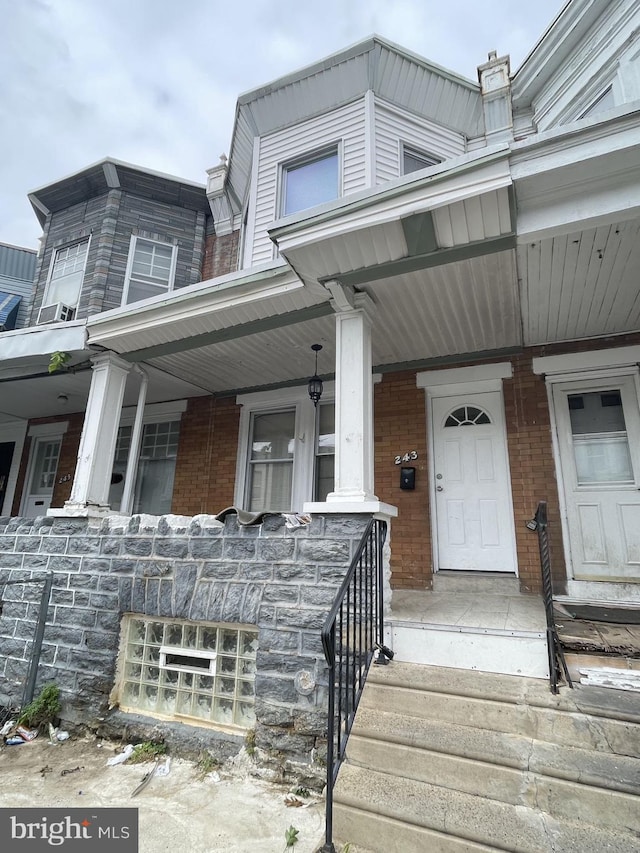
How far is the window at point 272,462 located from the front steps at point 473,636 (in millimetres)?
2471

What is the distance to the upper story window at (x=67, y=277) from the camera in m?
7.09

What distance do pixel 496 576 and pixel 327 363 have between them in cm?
287

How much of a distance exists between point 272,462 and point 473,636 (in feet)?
11.8

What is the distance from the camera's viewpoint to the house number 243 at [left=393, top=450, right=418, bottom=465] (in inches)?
189

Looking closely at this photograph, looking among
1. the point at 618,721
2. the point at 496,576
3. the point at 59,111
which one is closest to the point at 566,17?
the point at 496,576

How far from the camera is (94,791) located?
103 inches

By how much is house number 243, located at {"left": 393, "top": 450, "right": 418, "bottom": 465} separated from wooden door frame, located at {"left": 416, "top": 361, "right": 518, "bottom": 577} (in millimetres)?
171

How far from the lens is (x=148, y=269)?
7.20m

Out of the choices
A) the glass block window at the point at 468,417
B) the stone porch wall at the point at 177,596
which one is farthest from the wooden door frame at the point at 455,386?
the stone porch wall at the point at 177,596

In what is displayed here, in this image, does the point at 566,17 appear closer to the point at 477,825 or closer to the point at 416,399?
the point at 416,399

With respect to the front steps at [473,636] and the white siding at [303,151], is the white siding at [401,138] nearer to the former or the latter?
the white siding at [303,151]

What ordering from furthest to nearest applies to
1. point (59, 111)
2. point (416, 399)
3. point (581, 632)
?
point (59, 111) < point (416, 399) < point (581, 632)

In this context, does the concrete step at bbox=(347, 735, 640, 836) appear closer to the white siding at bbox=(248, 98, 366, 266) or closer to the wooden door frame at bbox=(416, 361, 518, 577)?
the wooden door frame at bbox=(416, 361, 518, 577)

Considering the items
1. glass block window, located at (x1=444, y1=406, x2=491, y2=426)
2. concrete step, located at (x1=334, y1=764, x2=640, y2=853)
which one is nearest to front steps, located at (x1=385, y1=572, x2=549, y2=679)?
concrete step, located at (x1=334, y1=764, x2=640, y2=853)
